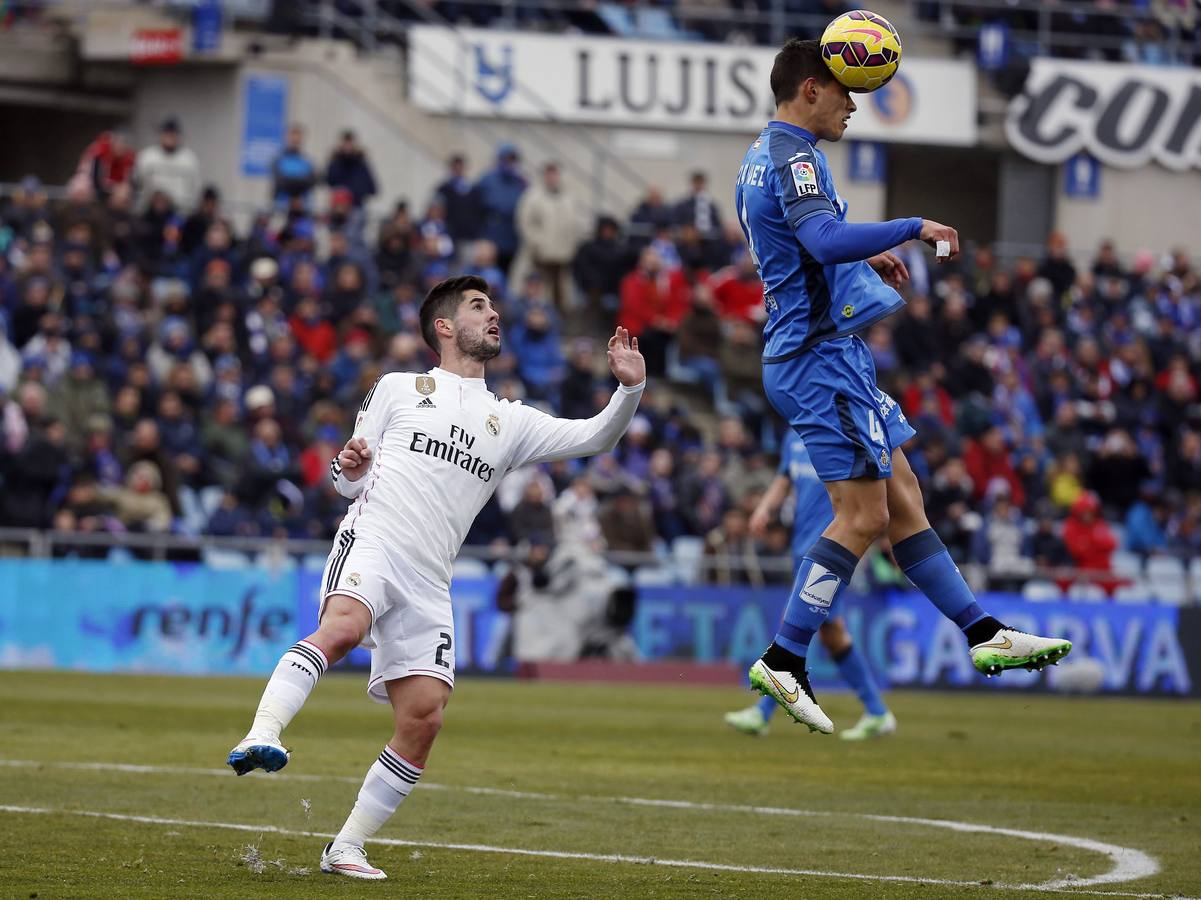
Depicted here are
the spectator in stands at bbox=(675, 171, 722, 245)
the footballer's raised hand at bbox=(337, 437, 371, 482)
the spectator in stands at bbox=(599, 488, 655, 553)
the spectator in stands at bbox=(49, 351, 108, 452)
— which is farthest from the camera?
the spectator in stands at bbox=(675, 171, 722, 245)

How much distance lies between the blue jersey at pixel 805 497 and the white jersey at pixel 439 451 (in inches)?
239

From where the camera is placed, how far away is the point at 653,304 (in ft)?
94.5

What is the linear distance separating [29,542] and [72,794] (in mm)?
12122

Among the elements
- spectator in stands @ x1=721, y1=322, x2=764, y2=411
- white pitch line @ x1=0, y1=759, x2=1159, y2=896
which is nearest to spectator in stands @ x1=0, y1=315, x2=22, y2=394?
spectator in stands @ x1=721, y1=322, x2=764, y2=411

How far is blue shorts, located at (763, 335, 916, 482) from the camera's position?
29.1 feet

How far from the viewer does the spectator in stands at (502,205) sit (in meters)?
29.3

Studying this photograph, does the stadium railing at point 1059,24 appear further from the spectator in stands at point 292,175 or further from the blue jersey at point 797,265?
the blue jersey at point 797,265

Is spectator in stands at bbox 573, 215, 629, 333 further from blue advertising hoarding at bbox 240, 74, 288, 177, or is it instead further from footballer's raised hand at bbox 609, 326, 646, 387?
footballer's raised hand at bbox 609, 326, 646, 387

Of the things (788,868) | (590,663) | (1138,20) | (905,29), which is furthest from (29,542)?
(1138,20)

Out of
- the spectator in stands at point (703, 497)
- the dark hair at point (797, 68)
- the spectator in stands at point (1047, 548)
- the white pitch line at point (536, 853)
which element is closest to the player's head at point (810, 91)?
the dark hair at point (797, 68)

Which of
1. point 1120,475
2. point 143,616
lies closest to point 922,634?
point 1120,475

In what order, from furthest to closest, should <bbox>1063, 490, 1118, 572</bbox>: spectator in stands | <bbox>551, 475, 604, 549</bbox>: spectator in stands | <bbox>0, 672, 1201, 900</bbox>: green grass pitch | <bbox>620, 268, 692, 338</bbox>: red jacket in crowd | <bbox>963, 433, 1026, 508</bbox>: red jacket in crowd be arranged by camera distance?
<bbox>620, 268, 692, 338</bbox>: red jacket in crowd, <bbox>963, 433, 1026, 508</bbox>: red jacket in crowd, <bbox>1063, 490, 1118, 572</bbox>: spectator in stands, <bbox>551, 475, 604, 549</bbox>: spectator in stands, <bbox>0, 672, 1201, 900</bbox>: green grass pitch

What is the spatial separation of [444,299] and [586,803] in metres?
3.34

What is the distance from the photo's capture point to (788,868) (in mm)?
8617
